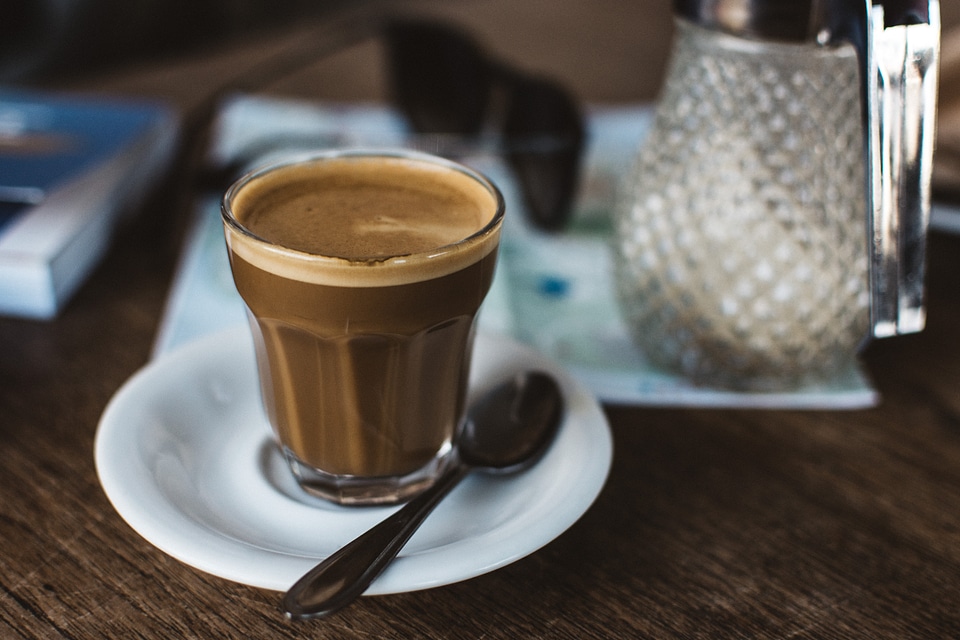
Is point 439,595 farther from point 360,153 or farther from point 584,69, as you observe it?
point 584,69

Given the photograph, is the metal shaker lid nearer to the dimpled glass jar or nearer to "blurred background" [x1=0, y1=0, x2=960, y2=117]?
the dimpled glass jar

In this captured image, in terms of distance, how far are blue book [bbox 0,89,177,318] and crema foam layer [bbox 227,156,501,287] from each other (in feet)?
0.82

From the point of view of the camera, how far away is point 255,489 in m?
0.49

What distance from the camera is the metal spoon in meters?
0.37

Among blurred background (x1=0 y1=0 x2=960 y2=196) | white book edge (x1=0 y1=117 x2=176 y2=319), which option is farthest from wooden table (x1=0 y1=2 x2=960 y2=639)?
blurred background (x1=0 y1=0 x2=960 y2=196)

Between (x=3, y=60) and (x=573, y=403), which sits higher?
(x=573, y=403)

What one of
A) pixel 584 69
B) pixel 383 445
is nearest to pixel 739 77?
pixel 383 445

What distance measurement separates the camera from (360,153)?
0.55 m

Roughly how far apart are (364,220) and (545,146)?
440mm

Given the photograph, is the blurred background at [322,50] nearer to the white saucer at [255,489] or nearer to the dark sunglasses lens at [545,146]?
the dark sunglasses lens at [545,146]

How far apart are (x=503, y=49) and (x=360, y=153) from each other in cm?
86

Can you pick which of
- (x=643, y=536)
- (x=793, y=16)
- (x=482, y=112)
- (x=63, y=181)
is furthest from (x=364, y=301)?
(x=482, y=112)

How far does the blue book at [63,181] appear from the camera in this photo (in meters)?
0.65

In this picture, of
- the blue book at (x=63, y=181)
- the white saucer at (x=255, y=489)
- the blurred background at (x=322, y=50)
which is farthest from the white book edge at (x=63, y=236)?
the blurred background at (x=322, y=50)
